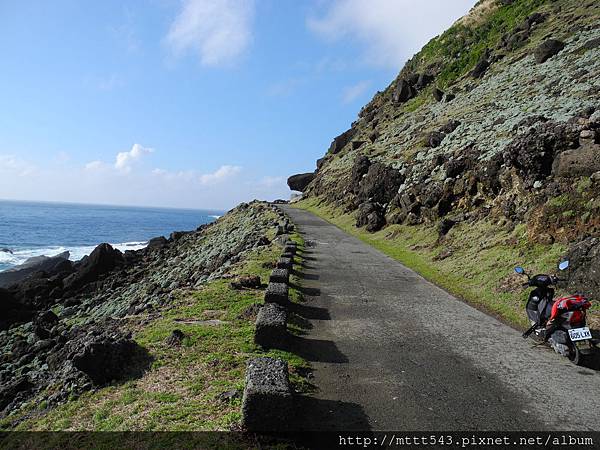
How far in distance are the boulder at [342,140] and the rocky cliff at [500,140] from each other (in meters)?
5.79

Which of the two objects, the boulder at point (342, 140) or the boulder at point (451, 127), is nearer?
the boulder at point (451, 127)

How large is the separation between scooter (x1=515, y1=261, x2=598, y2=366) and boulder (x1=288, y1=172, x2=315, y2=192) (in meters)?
64.3

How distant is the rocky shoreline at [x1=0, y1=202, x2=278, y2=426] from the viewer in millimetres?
8055

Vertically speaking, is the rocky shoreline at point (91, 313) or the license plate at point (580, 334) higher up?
the license plate at point (580, 334)

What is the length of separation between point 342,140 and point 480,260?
2256 inches

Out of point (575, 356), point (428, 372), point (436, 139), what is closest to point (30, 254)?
point (436, 139)

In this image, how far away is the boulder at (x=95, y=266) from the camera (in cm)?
2745

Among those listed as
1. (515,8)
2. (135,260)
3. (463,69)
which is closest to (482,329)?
(135,260)

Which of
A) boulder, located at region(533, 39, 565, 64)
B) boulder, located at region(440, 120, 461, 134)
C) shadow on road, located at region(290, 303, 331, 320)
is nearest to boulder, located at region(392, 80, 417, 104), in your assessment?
boulder, located at region(533, 39, 565, 64)

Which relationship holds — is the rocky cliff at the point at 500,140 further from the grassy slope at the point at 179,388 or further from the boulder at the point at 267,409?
the boulder at the point at 267,409

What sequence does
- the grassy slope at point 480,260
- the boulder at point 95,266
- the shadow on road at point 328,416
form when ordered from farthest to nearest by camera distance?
the boulder at point 95,266
the grassy slope at point 480,260
the shadow on road at point 328,416

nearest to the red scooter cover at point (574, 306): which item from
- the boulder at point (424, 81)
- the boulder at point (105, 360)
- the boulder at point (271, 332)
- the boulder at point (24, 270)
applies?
the boulder at point (271, 332)

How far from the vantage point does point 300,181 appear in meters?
73.9

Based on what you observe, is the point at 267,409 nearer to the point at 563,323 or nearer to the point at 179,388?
the point at 179,388
